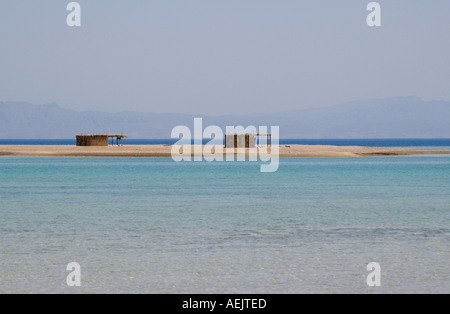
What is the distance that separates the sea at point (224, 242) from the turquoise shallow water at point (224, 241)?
0.03 meters

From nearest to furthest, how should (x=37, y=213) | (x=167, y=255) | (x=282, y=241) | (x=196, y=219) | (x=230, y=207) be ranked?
(x=167, y=255)
(x=282, y=241)
(x=196, y=219)
(x=37, y=213)
(x=230, y=207)

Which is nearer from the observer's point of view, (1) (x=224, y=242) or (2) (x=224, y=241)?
(1) (x=224, y=242)

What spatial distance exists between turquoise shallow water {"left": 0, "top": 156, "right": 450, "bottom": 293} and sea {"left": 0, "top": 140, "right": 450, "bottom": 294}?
0.03 meters

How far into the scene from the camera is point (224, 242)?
15.8 metres

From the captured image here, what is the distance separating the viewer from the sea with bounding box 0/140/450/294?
11.6m

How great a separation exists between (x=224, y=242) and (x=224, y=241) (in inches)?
6.2

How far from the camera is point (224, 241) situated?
15930mm

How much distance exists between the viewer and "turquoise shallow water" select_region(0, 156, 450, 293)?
1170 cm

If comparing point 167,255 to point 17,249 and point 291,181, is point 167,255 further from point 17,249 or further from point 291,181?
point 291,181

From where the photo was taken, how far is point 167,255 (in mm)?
13984

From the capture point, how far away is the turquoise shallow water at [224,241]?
461 inches
